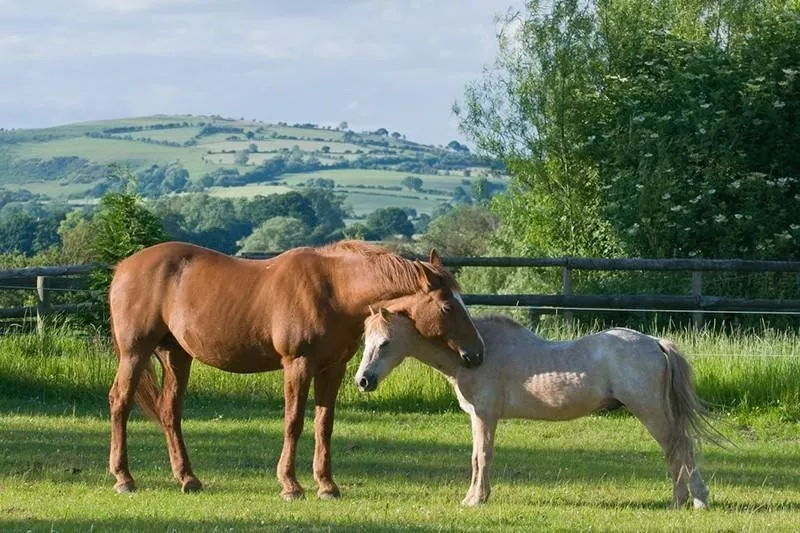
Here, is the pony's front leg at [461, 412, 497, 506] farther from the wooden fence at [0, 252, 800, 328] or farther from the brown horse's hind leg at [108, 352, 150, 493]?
the wooden fence at [0, 252, 800, 328]

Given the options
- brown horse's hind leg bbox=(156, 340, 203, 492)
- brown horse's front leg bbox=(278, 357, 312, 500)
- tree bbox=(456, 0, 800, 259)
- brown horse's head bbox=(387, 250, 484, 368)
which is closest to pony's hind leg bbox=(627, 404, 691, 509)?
brown horse's head bbox=(387, 250, 484, 368)

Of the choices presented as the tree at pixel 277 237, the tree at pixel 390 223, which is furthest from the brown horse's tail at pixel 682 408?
the tree at pixel 390 223

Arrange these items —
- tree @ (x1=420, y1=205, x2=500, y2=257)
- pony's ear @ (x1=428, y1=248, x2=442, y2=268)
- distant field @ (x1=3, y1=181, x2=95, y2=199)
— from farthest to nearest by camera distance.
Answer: distant field @ (x1=3, y1=181, x2=95, y2=199) → tree @ (x1=420, y1=205, x2=500, y2=257) → pony's ear @ (x1=428, y1=248, x2=442, y2=268)

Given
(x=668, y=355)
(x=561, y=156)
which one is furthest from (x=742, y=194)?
(x=668, y=355)

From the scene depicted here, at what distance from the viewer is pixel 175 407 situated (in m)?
10.5

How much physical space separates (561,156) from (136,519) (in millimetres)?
23093

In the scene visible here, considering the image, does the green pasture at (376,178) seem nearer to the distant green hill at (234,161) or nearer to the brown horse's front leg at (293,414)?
the distant green hill at (234,161)

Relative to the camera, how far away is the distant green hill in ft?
389

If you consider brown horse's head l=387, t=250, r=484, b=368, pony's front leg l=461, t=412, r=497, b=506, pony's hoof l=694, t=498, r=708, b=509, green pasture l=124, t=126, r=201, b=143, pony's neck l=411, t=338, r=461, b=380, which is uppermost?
brown horse's head l=387, t=250, r=484, b=368

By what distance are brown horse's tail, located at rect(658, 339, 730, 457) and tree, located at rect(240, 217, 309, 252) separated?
44.4m

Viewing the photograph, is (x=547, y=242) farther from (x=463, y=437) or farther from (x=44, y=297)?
(x=463, y=437)

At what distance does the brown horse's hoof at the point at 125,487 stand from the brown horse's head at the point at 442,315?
2.29 meters

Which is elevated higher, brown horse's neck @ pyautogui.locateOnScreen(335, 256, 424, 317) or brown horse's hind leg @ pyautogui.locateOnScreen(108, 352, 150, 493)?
brown horse's neck @ pyautogui.locateOnScreen(335, 256, 424, 317)

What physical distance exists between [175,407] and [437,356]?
2.12 meters
